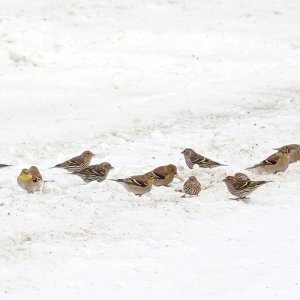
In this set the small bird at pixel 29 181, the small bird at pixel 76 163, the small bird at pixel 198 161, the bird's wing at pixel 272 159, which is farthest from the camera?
the small bird at pixel 198 161

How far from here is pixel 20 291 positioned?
8.89 m

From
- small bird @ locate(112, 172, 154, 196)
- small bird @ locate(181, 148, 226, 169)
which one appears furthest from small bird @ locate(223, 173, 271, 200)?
small bird @ locate(181, 148, 226, 169)

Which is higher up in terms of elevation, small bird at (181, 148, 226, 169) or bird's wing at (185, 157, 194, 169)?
small bird at (181, 148, 226, 169)

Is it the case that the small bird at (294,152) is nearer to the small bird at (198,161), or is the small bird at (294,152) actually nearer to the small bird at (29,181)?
the small bird at (198,161)

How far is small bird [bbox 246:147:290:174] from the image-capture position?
Answer: 46.3 ft

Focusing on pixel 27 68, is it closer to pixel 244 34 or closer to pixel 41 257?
pixel 244 34

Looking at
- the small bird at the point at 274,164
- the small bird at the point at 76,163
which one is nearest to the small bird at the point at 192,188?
the small bird at the point at 274,164

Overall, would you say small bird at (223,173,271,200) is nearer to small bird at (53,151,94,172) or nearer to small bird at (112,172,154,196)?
small bird at (112,172,154,196)

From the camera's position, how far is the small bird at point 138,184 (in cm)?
1269

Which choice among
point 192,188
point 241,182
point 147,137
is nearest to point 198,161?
point 192,188

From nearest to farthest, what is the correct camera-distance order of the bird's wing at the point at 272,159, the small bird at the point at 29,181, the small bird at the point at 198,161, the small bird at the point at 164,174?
1. the small bird at the point at 29,181
2. the small bird at the point at 164,174
3. the bird's wing at the point at 272,159
4. the small bird at the point at 198,161

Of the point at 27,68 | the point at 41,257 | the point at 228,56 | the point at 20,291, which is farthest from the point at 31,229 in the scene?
the point at 228,56

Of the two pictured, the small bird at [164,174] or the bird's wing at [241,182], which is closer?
the bird's wing at [241,182]

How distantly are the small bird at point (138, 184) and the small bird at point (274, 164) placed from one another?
7.04 feet
